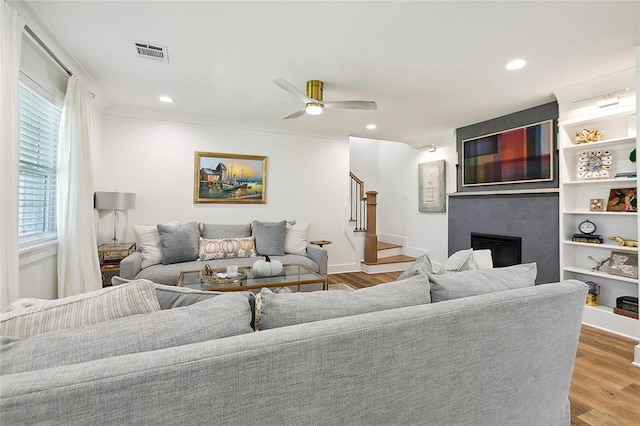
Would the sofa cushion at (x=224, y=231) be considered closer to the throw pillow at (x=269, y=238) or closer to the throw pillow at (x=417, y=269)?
Answer: the throw pillow at (x=269, y=238)

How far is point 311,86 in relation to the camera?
2969 millimetres

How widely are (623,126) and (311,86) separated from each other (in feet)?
10.4

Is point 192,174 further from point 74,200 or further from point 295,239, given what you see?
point 295,239

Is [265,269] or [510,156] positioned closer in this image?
[265,269]

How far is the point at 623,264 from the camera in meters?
2.88

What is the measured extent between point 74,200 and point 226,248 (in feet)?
5.26

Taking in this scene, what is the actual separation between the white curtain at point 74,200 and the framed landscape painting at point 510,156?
16.1 ft

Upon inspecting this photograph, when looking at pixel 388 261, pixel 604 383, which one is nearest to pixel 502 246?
pixel 388 261

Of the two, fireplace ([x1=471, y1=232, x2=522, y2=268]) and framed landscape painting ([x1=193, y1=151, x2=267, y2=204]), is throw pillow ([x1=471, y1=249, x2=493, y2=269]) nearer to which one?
fireplace ([x1=471, y1=232, x2=522, y2=268])

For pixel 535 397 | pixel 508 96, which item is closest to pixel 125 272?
pixel 535 397

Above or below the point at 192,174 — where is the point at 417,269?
below

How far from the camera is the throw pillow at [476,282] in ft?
4.21

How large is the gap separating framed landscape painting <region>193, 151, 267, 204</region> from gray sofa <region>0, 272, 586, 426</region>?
3.58 m

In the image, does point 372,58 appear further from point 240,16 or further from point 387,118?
point 387,118
